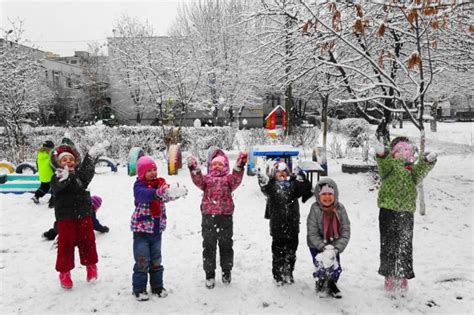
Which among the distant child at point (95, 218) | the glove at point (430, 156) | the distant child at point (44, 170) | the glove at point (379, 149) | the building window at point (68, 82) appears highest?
the building window at point (68, 82)

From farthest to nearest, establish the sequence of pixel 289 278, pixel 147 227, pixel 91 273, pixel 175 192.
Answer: pixel 91 273 < pixel 289 278 < pixel 147 227 < pixel 175 192

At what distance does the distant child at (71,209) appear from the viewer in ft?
12.3

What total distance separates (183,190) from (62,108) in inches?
1366

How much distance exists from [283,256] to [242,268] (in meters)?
0.73

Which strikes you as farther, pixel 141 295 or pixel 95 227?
pixel 95 227

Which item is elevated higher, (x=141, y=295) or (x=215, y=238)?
(x=215, y=238)

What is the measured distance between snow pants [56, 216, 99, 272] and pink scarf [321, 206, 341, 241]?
253cm

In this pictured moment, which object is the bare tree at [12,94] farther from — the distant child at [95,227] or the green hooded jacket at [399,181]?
the green hooded jacket at [399,181]

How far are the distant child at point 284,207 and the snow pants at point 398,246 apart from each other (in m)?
0.89

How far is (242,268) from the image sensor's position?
4316 mm

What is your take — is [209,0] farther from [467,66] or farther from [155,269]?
[155,269]

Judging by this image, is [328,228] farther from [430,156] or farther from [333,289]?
[430,156]

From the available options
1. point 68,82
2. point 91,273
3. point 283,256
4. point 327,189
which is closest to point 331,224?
point 327,189

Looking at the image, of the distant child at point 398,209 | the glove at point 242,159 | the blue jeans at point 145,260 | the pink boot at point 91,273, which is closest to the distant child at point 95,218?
the pink boot at point 91,273
